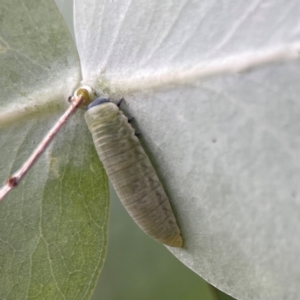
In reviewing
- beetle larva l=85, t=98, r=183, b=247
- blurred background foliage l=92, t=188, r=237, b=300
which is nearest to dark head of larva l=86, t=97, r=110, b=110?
beetle larva l=85, t=98, r=183, b=247

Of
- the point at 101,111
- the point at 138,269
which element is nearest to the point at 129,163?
the point at 101,111

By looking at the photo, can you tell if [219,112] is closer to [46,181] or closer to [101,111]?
[101,111]

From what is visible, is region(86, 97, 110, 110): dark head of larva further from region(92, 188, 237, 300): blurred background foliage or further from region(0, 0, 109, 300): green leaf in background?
region(92, 188, 237, 300): blurred background foliage

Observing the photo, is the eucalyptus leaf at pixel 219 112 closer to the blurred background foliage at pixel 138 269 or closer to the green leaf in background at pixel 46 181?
the green leaf in background at pixel 46 181

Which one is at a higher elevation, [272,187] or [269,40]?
[269,40]

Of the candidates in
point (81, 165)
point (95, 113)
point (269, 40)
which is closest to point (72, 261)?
point (81, 165)

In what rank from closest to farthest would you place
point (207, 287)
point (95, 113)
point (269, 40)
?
point (269, 40)
point (95, 113)
point (207, 287)

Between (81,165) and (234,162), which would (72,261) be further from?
(234,162)
